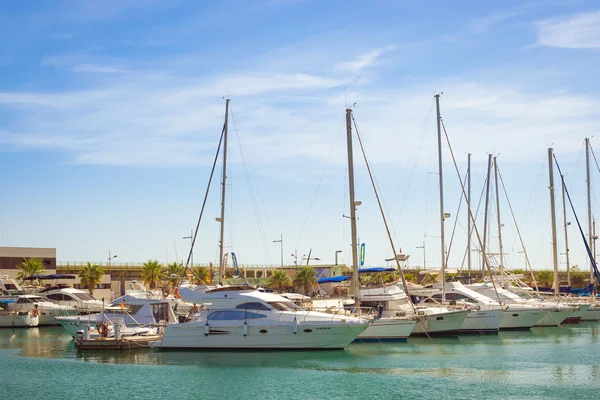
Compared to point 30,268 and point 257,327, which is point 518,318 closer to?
point 257,327

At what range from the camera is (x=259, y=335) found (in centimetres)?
4062

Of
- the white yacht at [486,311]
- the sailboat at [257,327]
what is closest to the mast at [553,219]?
the white yacht at [486,311]

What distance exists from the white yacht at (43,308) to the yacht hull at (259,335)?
2615 cm

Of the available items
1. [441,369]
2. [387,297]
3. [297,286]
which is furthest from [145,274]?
Result: [441,369]

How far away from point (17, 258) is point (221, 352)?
59764 mm

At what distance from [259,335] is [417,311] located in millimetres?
12819

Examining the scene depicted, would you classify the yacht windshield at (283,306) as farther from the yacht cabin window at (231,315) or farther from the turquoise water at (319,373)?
the turquoise water at (319,373)

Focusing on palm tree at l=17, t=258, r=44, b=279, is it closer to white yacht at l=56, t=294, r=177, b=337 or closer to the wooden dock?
white yacht at l=56, t=294, r=177, b=337

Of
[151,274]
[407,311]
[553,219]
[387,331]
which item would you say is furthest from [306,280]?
[387,331]

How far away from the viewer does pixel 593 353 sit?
139 feet

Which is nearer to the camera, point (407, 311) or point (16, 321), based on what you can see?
point (407, 311)

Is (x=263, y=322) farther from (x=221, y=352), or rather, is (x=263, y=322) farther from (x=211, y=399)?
(x=211, y=399)

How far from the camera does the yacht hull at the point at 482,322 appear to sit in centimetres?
5256

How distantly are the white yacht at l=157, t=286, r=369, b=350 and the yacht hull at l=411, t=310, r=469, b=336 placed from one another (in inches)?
358
